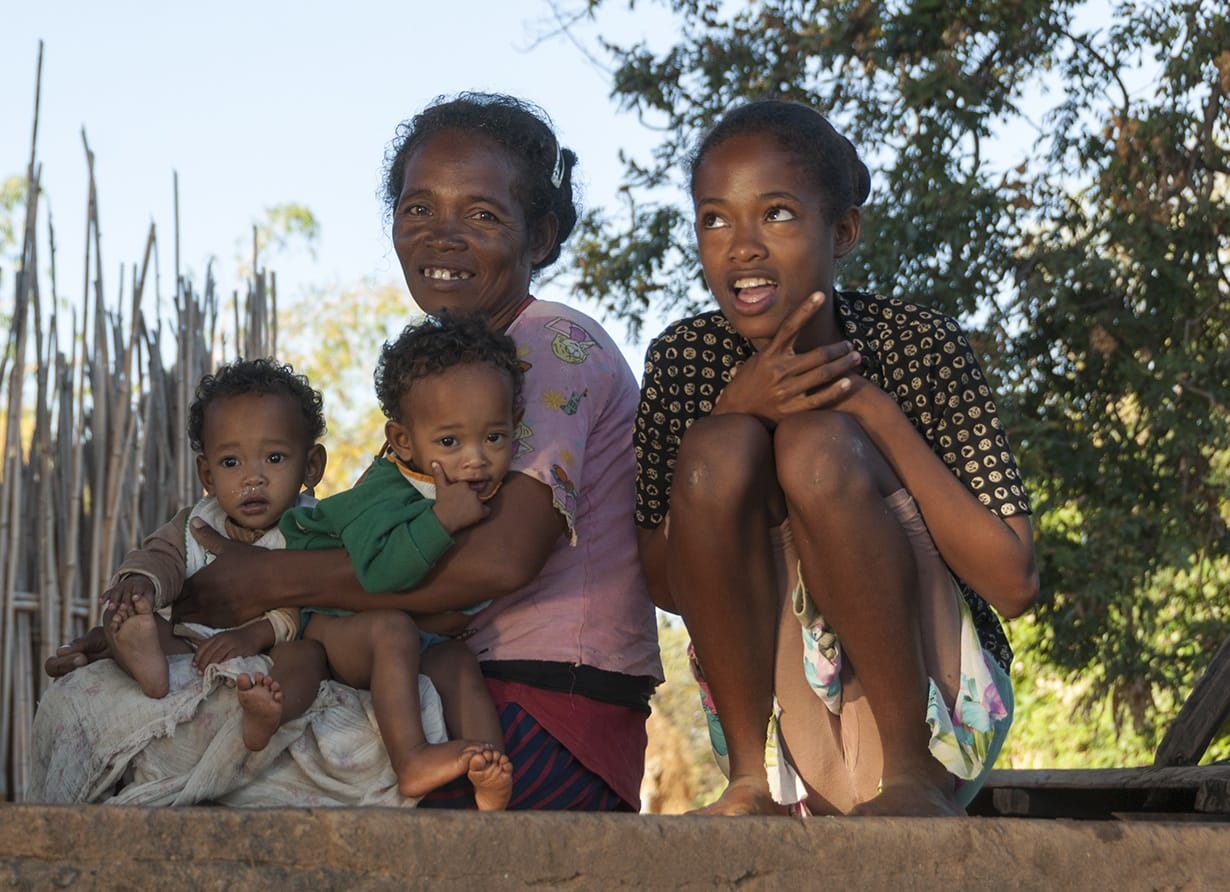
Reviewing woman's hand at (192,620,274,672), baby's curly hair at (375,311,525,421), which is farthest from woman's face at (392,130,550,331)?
woman's hand at (192,620,274,672)

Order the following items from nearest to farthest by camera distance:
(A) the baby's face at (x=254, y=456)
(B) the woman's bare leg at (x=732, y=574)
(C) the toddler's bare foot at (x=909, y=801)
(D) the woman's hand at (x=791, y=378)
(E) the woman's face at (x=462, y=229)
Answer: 1. (C) the toddler's bare foot at (x=909, y=801)
2. (B) the woman's bare leg at (x=732, y=574)
3. (D) the woman's hand at (x=791, y=378)
4. (A) the baby's face at (x=254, y=456)
5. (E) the woman's face at (x=462, y=229)

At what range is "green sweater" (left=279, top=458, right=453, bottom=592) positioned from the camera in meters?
2.73

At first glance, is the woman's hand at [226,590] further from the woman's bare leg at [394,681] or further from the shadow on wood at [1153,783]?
the shadow on wood at [1153,783]

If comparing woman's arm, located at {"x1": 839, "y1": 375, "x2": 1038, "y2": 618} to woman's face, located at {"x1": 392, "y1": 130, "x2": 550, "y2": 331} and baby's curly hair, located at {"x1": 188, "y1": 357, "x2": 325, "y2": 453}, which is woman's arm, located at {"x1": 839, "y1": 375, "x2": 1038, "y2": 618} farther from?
baby's curly hair, located at {"x1": 188, "y1": 357, "x2": 325, "y2": 453}

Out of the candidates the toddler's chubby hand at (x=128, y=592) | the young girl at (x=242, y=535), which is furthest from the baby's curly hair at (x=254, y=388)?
the toddler's chubby hand at (x=128, y=592)

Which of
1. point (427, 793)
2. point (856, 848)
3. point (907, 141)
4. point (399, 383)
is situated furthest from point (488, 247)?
point (907, 141)

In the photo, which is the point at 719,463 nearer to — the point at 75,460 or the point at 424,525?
the point at 424,525

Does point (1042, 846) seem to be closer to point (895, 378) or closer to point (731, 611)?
point (731, 611)

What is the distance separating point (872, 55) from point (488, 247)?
4987 mm

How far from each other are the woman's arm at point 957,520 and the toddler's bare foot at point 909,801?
0.37 metres

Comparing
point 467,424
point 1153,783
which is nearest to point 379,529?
point 467,424

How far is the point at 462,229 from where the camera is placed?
3.24 metres

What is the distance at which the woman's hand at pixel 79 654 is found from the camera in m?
2.70

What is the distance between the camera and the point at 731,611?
2.57 metres
